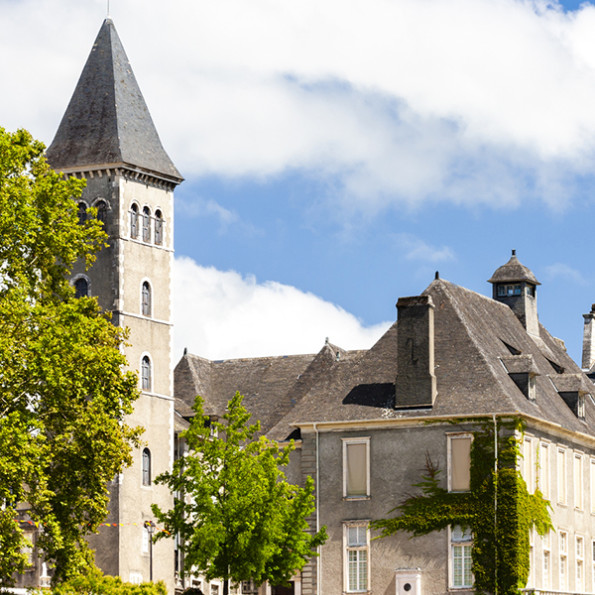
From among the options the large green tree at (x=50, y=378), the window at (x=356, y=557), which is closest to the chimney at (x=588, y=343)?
the window at (x=356, y=557)

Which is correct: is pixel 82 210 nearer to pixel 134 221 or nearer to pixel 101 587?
pixel 134 221

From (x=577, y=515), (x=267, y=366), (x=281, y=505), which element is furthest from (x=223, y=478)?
(x=267, y=366)

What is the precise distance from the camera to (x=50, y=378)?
1679 inches

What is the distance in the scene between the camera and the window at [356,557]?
205 feet

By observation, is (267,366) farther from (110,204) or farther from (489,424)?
(489,424)

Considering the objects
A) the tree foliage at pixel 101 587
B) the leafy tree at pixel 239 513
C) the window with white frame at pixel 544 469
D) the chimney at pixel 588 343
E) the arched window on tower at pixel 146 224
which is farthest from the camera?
the chimney at pixel 588 343

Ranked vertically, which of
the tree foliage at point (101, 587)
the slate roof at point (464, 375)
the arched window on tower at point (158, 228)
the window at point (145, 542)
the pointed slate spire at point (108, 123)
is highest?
the pointed slate spire at point (108, 123)

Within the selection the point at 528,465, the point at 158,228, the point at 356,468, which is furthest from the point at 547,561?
the point at 158,228

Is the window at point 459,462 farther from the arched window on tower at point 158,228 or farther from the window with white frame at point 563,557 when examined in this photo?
the arched window on tower at point 158,228

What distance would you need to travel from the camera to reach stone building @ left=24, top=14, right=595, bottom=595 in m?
62.2

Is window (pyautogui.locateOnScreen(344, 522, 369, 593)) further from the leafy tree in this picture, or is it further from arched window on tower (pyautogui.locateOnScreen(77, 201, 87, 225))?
arched window on tower (pyautogui.locateOnScreen(77, 201, 87, 225))

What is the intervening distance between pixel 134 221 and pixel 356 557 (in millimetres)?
22714

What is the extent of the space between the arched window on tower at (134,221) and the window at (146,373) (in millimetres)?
5910

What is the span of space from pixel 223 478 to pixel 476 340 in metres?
13.5
